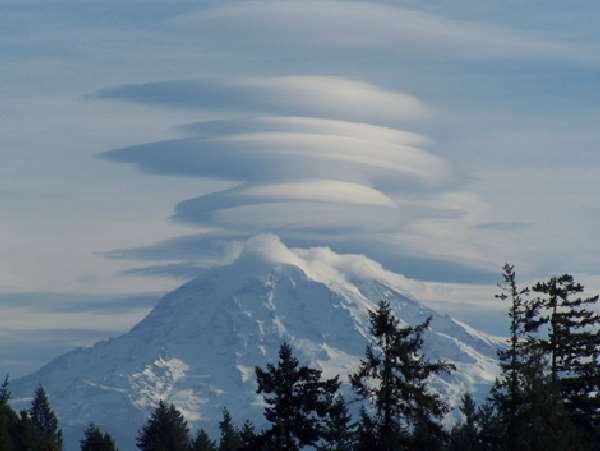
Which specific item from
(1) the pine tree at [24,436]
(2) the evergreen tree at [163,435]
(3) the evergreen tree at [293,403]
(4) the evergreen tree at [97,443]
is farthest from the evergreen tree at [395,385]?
(2) the evergreen tree at [163,435]

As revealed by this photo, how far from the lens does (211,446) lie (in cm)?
14900

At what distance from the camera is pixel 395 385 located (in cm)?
7262

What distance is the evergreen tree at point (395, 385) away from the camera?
72500 mm

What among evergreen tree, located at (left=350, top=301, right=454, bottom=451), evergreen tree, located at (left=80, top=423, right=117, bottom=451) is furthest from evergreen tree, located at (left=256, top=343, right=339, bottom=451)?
evergreen tree, located at (left=80, top=423, right=117, bottom=451)

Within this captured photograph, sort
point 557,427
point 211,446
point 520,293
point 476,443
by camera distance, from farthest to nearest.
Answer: point 211,446 < point 476,443 < point 520,293 < point 557,427

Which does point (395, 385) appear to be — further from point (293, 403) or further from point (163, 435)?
point (163, 435)

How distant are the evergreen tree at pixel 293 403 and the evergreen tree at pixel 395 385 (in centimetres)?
218

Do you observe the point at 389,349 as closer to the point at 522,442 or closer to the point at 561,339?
the point at 522,442

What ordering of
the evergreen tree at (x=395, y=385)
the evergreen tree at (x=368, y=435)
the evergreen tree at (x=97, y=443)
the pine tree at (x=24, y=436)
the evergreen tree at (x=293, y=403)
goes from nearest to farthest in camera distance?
the evergreen tree at (x=395, y=385) → the evergreen tree at (x=368, y=435) → the evergreen tree at (x=293, y=403) → the pine tree at (x=24, y=436) → the evergreen tree at (x=97, y=443)

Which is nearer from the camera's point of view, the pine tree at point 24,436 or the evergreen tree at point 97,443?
the pine tree at point 24,436

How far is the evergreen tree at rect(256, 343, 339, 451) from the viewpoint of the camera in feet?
241

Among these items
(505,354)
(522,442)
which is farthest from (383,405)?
(505,354)

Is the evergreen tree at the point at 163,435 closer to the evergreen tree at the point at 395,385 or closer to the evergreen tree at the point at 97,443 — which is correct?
the evergreen tree at the point at 97,443

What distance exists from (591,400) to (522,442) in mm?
16770
